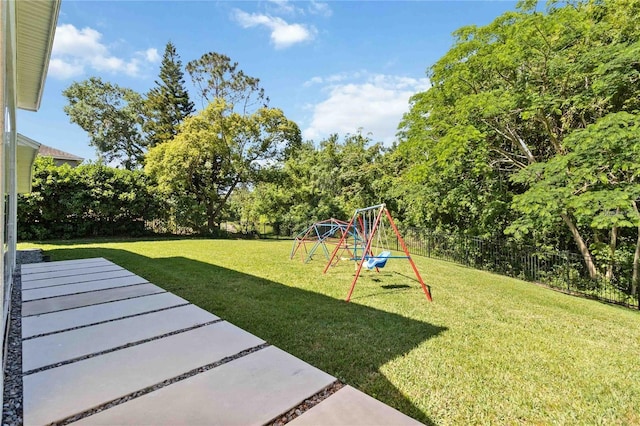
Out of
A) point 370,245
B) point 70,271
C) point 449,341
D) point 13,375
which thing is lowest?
point 449,341

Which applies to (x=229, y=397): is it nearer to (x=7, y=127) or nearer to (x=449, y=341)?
(x=449, y=341)

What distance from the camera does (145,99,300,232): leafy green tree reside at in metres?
15.1

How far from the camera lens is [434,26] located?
29.8 feet

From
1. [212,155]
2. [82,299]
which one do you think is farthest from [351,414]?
[212,155]

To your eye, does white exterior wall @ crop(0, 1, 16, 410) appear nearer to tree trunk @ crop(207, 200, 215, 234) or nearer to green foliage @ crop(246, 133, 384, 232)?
tree trunk @ crop(207, 200, 215, 234)

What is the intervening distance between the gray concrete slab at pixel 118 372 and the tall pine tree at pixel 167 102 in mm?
24704

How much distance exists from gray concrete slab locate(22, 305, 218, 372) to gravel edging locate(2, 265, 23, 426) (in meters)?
0.05

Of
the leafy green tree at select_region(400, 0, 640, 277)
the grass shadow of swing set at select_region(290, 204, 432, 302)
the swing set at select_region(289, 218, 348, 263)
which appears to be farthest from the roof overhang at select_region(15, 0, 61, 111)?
the leafy green tree at select_region(400, 0, 640, 277)

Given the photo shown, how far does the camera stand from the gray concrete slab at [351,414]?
56.7 inches

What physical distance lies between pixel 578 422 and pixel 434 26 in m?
10.1

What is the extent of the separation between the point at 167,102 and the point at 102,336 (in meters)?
27.8

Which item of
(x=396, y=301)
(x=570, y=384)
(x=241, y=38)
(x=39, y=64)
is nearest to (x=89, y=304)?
(x=39, y=64)

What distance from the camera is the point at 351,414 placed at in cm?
151

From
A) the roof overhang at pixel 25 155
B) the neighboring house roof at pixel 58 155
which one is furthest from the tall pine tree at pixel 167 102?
the roof overhang at pixel 25 155
